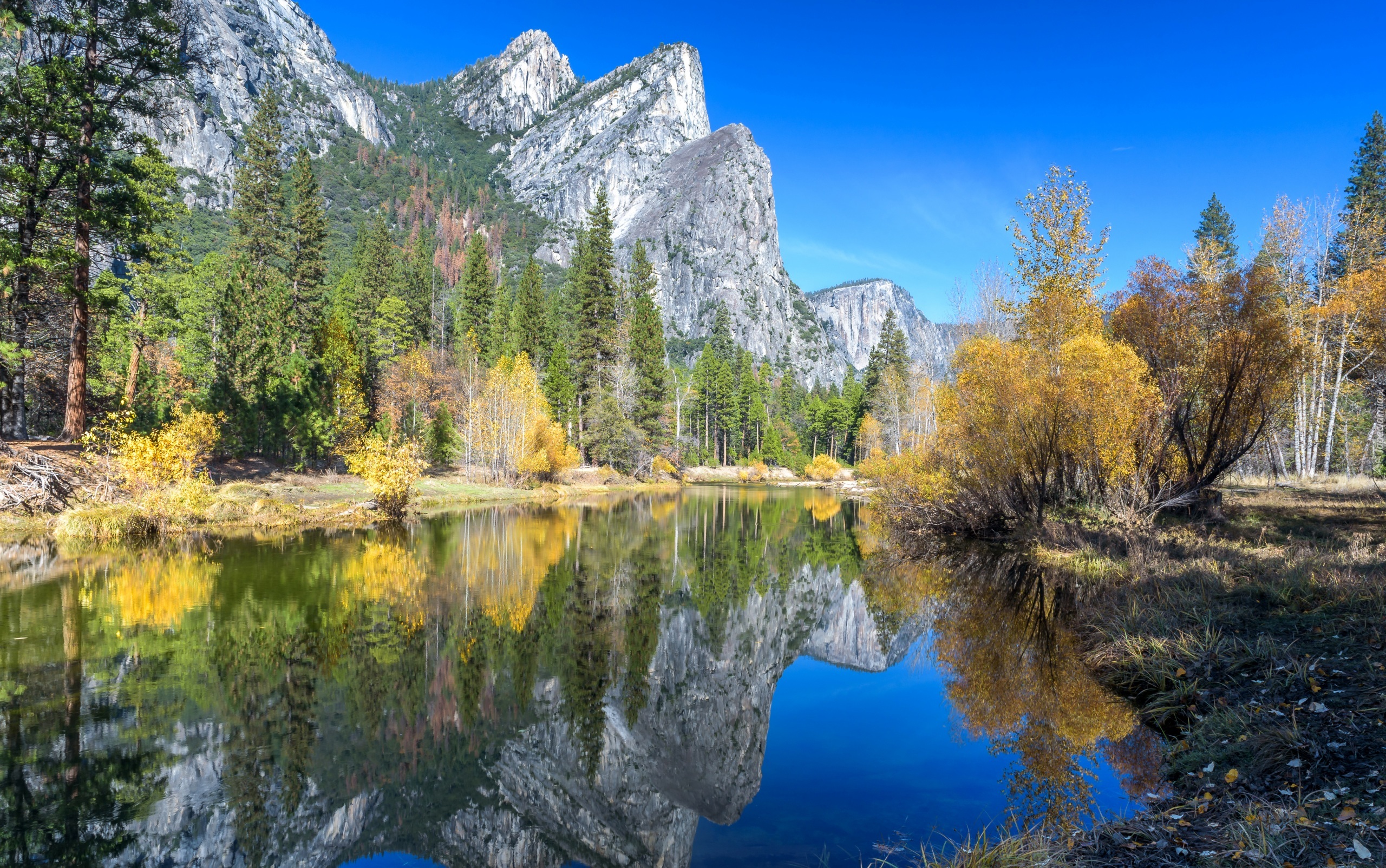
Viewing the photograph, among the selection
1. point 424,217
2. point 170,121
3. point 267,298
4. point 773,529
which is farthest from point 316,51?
point 773,529

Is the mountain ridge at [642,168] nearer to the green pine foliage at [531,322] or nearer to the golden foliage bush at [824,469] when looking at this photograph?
the golden foliage bush at [824,469]

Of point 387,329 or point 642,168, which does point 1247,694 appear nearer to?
point 387,329

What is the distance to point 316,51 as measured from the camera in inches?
6860

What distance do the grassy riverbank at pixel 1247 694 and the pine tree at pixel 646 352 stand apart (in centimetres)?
4464

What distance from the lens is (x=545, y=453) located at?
4066 centimetres

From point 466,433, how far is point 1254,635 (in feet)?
132

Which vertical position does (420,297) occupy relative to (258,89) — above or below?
below

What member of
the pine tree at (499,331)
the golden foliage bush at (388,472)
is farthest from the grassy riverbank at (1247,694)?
the pine tree at (499,331)

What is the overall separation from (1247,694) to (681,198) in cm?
17091

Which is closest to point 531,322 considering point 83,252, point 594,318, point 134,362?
point 594,318

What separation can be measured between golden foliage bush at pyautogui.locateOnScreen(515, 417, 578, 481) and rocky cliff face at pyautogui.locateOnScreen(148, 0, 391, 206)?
93764mm

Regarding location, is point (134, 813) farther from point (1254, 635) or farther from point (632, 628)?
point (1254, 635)

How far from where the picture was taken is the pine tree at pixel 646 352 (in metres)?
56.3

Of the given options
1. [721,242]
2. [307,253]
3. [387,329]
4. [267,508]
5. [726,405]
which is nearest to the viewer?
[267,508]
